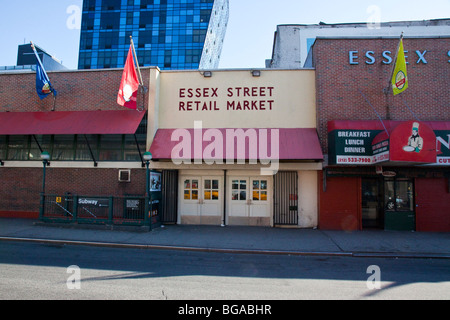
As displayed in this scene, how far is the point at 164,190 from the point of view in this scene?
537 inches

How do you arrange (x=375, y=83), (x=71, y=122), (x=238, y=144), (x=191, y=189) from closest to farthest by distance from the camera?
(x=238, y=144), (x=375, y=83), (x=71, y=122), (x=191, y=189)

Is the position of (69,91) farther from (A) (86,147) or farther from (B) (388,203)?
(B) (388,203)

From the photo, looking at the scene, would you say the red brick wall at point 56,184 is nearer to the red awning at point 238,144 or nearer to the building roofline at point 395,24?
the red awning at point 238,144

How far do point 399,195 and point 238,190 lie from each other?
696 cm

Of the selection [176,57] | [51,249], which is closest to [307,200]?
[51,249]

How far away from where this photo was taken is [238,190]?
13.8 meters

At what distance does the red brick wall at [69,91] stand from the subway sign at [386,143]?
28.8ft

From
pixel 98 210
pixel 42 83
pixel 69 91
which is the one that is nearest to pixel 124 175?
pixel 98 210

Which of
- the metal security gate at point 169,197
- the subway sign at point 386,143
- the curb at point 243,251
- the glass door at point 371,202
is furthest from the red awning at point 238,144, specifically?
the curb at point 243,251

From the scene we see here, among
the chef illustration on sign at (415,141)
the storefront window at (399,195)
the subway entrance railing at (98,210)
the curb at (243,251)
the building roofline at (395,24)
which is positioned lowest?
the curb at (243,251)

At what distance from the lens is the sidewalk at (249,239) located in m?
9.27

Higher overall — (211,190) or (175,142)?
(175,142)

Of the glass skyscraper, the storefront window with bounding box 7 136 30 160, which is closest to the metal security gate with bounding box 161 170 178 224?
the storefront window with bounding box 7 136 30 160

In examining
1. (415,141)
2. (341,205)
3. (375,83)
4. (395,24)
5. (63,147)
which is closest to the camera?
(415,141)
